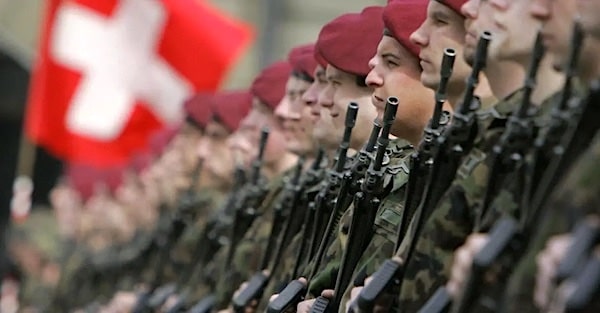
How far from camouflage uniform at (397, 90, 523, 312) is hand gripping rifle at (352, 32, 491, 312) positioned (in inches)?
1.8

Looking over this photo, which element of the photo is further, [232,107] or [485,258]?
[232,107]

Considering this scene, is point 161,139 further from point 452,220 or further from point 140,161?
point 452,220

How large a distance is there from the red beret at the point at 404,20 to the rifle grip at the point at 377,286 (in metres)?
1.30

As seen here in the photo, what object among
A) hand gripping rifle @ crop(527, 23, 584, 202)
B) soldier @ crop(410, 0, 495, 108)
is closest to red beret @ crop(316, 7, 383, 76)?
soldier @ crop(410, 0, 495, 108)

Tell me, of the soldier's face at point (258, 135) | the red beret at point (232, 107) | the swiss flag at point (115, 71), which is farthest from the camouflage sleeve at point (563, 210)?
the swiss flag at point (115, 71)

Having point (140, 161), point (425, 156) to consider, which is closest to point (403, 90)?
point (425, 156)

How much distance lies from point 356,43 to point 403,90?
3.15ft

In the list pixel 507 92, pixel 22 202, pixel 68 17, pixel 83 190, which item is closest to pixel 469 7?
pixel 507 92

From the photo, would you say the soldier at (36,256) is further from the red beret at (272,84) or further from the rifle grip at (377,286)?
the rifle grip at (377,286)

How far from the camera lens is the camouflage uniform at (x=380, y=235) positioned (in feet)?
24.5

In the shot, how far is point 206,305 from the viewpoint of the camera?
10.4m

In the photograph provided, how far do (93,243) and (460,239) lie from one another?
12902 mm

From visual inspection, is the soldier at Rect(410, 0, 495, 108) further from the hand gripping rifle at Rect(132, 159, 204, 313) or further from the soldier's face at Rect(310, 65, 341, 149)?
the hand gripping rifle at Rect(132, 159, 204, 313)

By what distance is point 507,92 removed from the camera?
6.82m
